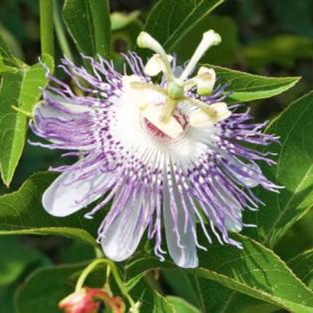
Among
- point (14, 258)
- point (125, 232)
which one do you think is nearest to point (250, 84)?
point (125, 232)

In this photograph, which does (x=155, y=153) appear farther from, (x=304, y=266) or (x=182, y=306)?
(x=182, y=306)

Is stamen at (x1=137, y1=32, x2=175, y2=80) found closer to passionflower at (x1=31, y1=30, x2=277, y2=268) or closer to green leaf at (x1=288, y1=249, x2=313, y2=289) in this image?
passionflower at (x1=31, y1=30, x2=277, y2=268)

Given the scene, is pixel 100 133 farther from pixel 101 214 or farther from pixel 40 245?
pixel 40 245

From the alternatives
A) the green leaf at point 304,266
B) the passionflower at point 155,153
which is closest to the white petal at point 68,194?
the passionflower at point 155,153

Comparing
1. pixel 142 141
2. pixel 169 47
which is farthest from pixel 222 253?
pixel 169 47

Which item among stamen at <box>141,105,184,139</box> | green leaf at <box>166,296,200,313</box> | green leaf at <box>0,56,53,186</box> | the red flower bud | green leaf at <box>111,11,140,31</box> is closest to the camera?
the red flower bud

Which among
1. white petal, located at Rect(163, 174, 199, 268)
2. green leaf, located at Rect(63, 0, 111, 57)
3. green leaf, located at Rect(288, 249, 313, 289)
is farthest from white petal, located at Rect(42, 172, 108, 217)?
green leaf, located at Rect(288, 249, 313, 289)

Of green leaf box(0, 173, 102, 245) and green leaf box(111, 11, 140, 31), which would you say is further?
green leaf box(111, 11, 140, 31)

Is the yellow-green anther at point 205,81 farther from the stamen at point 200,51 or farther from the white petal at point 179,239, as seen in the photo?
the white petal at point 179,239

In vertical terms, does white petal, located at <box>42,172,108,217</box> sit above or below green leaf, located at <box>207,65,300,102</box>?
below
